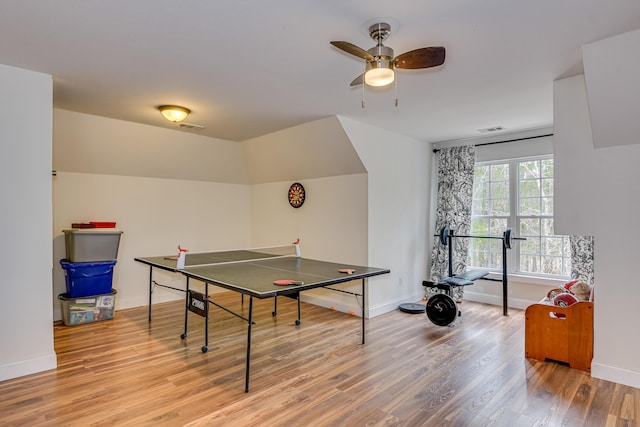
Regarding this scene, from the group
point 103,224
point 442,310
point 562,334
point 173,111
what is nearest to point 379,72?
point 173,111

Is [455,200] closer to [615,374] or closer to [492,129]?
[492,129]

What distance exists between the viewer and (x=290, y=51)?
2.42m

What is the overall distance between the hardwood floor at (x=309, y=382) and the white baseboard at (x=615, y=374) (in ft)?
0.19

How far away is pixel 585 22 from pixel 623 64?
54 centimetres

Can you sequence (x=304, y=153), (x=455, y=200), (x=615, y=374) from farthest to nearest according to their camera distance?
(x=455, y=200), (x=304, y=153), (x=615, y=374)

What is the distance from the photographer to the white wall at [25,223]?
8.83 ft

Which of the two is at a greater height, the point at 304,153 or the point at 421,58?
the point at 421,58

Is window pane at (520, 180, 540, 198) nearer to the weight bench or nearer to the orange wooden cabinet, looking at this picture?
the weight bench

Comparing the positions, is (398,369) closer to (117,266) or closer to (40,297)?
(40,297)

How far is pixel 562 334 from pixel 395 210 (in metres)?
2.38

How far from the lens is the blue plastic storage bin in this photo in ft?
13.0

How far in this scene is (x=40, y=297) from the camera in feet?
9.28

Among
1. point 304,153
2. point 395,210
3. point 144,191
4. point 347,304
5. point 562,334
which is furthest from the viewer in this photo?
point 144,191

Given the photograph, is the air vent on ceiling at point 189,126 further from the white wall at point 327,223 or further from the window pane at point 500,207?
the window pane at point 500,207
